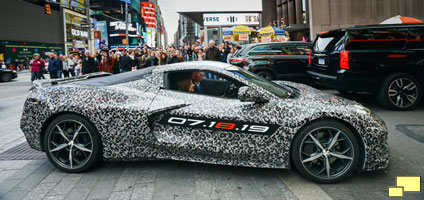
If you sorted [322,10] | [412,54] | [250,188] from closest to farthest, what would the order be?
[250,188], [412,54], [322,10]

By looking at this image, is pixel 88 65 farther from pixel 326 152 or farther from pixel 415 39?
pixel 326 152

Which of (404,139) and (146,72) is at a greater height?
(146,72)

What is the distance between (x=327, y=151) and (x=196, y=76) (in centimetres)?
166

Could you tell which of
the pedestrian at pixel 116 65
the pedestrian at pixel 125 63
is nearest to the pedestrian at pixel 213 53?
the pedestrian at pixel 125 63

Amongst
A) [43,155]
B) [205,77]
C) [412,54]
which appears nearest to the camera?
[205,77]

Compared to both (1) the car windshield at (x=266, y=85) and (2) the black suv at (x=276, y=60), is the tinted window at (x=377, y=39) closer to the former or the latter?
(2) the black suv at (x=276, y=60)

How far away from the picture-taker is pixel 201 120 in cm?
365

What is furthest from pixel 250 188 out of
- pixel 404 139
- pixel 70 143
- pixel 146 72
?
pixel 404 139

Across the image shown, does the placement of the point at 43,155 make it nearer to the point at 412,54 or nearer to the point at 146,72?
the point at 146,72

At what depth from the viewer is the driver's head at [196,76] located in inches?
157

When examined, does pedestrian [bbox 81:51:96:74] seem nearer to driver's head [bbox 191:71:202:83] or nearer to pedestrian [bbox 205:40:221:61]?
pedestrian [bbox 205:40:221:61]

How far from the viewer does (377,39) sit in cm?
717

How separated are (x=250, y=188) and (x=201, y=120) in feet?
2.85
